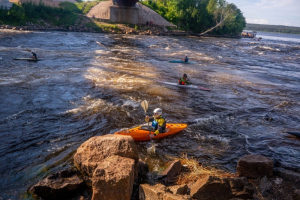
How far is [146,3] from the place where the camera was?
60.4 m

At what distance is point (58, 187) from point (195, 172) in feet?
10.9

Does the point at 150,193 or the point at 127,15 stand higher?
the point at 127,15

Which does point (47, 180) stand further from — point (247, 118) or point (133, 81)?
point (133, 81)

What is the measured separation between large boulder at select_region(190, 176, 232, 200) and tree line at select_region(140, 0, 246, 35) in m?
53.7

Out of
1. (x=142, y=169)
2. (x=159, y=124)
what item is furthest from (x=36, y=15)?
(x=142, y=169)

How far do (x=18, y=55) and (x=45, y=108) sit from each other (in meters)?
12.1

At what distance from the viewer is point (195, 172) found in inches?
230

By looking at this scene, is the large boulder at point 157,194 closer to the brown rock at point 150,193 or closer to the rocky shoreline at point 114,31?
the brown rock at point 150,193

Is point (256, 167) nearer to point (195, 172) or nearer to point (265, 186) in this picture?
point (265, 186)

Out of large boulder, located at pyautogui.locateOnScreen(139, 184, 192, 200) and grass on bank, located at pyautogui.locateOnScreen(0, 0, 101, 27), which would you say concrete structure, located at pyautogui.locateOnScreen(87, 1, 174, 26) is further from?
large boulder, located at pyautogui.locateOnScreen(139, 184, 192, 200)

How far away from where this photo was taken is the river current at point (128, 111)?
659cm

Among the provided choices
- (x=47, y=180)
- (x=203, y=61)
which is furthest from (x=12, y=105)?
(x=203, y=61)

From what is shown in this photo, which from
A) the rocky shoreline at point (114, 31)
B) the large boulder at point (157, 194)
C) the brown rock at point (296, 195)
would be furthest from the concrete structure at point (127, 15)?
the large boulder at point (157, 194)

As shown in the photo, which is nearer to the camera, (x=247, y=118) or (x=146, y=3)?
(x=247, y=118)
